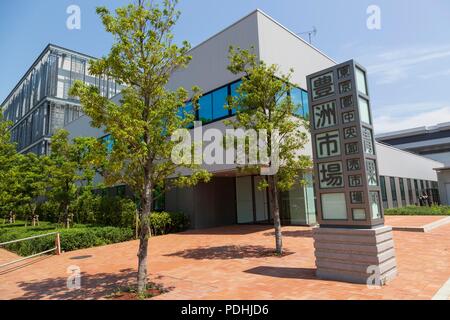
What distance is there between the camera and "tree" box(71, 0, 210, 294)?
6.41 m


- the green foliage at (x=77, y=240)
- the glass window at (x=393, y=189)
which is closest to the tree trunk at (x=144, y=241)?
the green foliage at (x=77, y=240)

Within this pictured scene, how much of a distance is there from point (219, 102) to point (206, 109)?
116 cm

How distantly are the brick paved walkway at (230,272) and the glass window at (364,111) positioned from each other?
12.0 ft

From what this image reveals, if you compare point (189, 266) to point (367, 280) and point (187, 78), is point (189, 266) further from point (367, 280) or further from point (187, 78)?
point (187, 78)

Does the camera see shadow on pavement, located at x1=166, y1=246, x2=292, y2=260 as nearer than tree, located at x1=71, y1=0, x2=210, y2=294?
No

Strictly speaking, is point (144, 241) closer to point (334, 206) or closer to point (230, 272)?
point (230, 272)

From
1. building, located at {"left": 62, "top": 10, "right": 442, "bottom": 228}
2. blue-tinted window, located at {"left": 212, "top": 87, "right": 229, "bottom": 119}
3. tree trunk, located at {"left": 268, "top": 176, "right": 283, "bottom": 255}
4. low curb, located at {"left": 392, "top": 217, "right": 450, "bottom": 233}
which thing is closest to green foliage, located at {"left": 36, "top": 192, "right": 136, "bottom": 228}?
building, located at {"left": 62, "top": 10, "right": 442, "bottom": 228}

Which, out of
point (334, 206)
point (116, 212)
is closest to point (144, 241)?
point (334, 206)

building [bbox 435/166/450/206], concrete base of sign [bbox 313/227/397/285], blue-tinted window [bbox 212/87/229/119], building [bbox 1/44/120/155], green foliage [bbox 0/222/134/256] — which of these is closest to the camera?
concrete base of sign [bbox 313/227/397/285]

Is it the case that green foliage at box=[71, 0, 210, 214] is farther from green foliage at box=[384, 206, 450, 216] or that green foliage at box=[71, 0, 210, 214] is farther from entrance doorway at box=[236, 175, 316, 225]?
green foliage at box=[384, 206, 450, 216]

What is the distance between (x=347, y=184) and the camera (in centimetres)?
662

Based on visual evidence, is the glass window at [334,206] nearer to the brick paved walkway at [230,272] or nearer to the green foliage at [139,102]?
the brick paved walkway at [230,272]

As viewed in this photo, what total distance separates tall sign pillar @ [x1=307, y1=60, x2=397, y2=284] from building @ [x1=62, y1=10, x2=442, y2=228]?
6923 mm

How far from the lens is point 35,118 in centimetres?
4069
